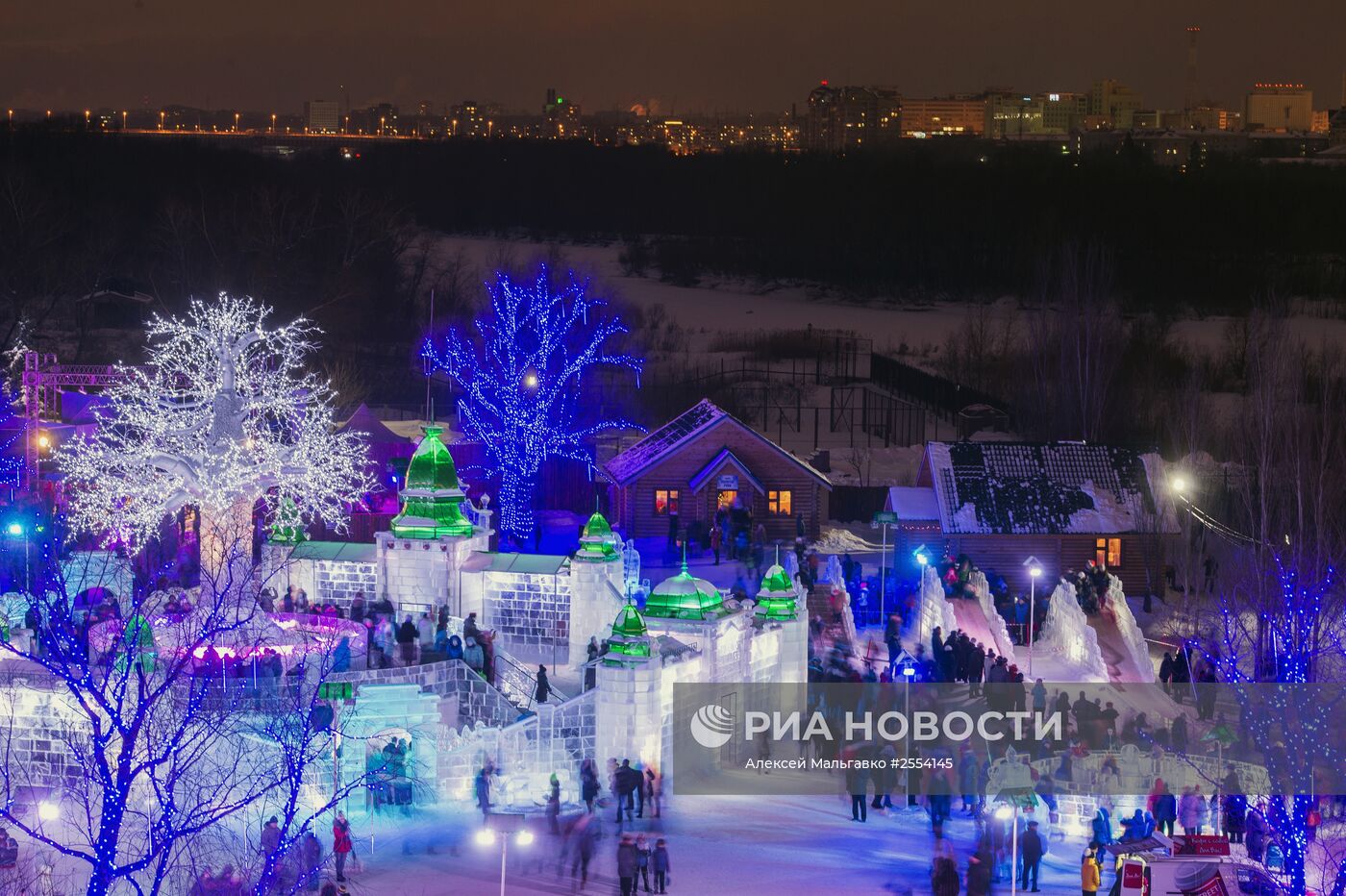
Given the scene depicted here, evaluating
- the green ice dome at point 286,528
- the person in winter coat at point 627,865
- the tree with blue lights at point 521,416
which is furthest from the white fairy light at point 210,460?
the person in winter coat at point 627,865

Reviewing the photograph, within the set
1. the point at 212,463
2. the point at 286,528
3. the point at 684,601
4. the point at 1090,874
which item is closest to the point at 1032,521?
the point at 684,601

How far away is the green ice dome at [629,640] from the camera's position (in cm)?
2123

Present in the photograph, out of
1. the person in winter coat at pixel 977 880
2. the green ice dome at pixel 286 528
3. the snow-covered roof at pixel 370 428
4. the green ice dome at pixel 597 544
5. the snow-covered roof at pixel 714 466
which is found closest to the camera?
the person in winter coat at pixel 977 880

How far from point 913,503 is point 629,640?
44.3 ft

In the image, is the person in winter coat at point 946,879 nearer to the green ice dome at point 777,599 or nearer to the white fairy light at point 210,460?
the green ice dome at point 777,599

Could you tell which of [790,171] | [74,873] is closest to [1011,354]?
[74,873]

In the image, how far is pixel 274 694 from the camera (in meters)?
20.8

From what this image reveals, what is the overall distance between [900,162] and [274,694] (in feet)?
304

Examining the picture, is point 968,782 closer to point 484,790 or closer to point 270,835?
point 484,790

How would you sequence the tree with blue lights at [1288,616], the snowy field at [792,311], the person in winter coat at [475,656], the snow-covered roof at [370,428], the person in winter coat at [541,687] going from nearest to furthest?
the tree with blue lights at [1288,616] → the person in winter coat at [541,687] → the person in winter coat at [475,656] → the snow-covered roof at [370,428] → the snowy field at [792,311]

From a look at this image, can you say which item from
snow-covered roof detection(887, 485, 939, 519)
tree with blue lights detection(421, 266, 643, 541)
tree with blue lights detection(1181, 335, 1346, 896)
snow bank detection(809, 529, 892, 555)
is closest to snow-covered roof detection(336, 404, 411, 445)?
tree with blue lights detection(421, 266, 643, 541)

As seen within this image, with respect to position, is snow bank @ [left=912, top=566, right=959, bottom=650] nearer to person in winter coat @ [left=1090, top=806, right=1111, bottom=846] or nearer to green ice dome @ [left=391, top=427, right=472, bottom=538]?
green ice dome @ [left=391, top=427, right=472, bottom=538]

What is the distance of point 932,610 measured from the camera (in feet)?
89.8

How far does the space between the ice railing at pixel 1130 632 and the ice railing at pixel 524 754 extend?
28.5 ft
